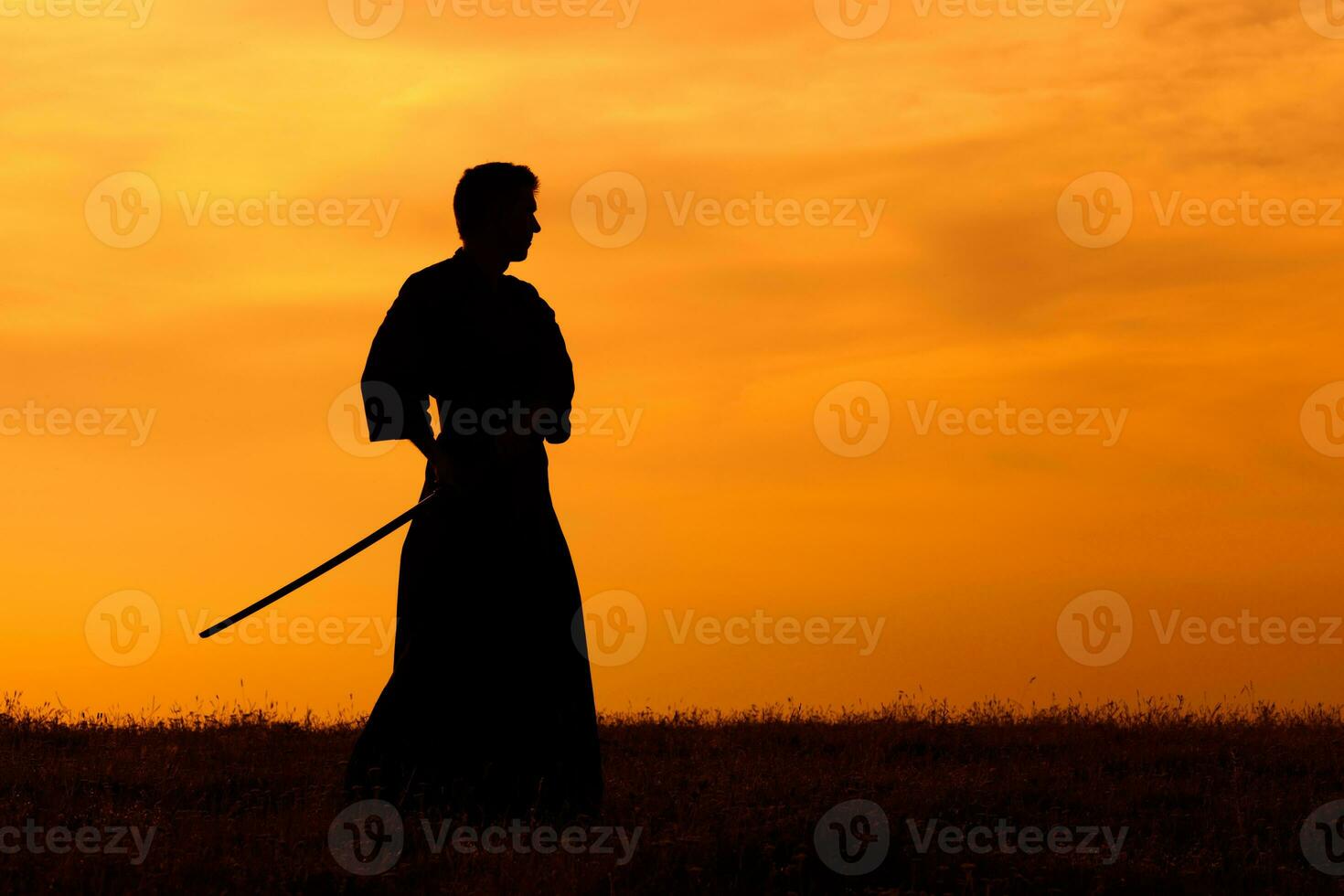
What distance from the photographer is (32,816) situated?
8758 mm

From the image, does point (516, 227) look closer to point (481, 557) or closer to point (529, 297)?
point (529, 297)

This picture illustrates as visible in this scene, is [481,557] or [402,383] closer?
[402,383]

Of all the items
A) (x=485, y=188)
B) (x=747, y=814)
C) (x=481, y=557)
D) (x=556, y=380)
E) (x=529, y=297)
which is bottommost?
(x=747, y=814)

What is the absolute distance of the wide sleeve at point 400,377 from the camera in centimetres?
836

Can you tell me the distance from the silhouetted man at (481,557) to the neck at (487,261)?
0.01 metres

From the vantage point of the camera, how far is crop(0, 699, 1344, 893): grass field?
7500 millimetres

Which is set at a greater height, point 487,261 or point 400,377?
point 487,261

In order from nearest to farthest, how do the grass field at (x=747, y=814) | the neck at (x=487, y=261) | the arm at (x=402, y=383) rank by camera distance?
the grass field at (x=747, y=814) < the arm at (x=402, y=383) < the neck at (x=487, y=261)

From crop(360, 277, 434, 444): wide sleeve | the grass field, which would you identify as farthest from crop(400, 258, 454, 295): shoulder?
the grass field

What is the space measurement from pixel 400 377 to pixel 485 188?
3.52 feet

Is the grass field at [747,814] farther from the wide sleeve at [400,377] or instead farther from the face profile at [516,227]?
the face profile at [516,227]

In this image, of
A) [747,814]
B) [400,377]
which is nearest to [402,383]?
[400,377]

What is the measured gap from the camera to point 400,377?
8.41 metres

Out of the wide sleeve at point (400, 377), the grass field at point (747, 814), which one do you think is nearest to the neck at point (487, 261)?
the wide sleeve at point (400, 377)
